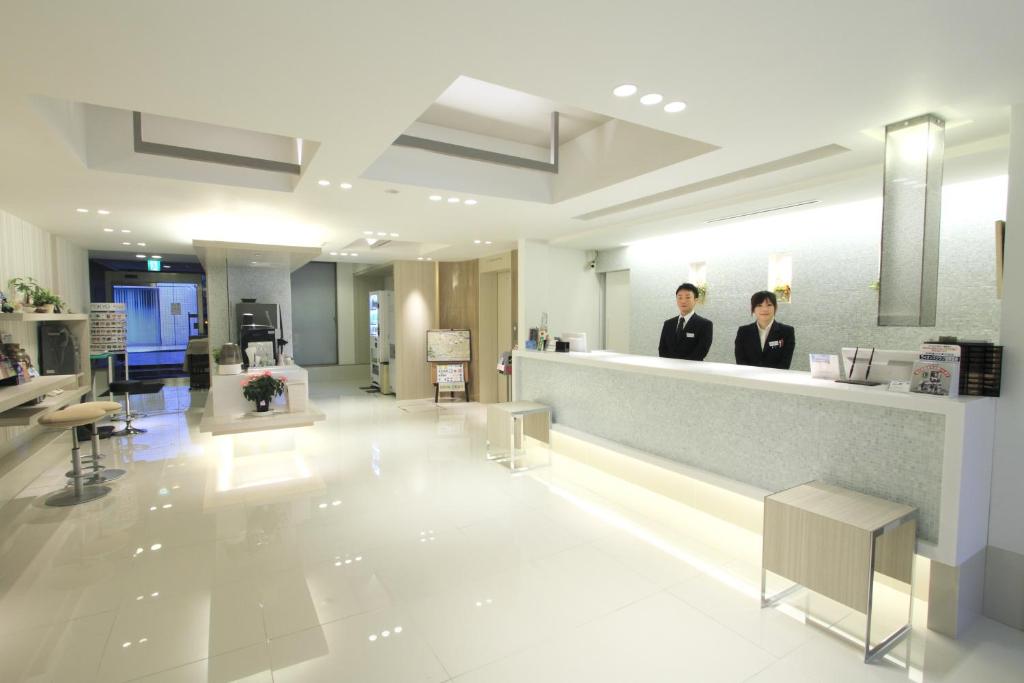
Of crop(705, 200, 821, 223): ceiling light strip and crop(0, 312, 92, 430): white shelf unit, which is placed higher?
crop(705, 200, 821, 223): ceiling light strip

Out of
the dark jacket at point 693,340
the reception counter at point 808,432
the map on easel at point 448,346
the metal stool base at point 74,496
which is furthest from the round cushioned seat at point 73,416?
the dark jacket at point 693,340

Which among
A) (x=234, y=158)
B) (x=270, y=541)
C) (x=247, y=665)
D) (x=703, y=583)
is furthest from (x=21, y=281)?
(x=703, y=583)

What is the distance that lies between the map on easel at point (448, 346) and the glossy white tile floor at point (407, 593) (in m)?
4.79

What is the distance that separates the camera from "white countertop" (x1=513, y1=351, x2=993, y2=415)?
8.72 feet

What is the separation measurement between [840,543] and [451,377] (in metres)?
7.72

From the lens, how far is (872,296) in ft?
16.2

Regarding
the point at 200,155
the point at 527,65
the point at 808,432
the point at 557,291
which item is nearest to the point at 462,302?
the point at 557,291

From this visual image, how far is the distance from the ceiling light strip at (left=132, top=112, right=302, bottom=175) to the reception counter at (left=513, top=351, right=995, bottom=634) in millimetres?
3351

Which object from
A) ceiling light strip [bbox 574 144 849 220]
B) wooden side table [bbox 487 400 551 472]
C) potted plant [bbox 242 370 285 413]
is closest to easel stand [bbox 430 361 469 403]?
potted plant [bbox 242 370 285 413]

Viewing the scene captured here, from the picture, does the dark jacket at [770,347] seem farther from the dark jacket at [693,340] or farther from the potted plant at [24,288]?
the potted plant at [24,288]

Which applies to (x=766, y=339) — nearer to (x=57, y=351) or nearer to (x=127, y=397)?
(x=127, y=397)

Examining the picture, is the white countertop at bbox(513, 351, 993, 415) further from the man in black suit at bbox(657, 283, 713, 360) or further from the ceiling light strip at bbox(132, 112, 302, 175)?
the ceiling light strip at bbox(132, 112, 302, 175)

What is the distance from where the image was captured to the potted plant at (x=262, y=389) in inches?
249

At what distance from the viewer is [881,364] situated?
315cm
